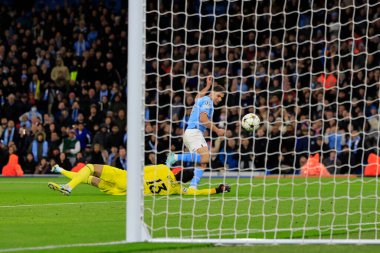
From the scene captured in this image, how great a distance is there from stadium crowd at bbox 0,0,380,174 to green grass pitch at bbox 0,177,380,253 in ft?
19.4

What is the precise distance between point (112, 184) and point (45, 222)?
173 inches

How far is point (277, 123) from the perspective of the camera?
19703mm

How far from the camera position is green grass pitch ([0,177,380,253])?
8.88 meters

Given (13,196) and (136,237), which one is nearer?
(136,237)

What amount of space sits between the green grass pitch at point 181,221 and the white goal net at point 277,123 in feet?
0.12

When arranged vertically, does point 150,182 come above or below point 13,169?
above

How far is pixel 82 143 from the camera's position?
25391 millimetres

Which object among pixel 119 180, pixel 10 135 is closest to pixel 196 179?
pixel 119 180

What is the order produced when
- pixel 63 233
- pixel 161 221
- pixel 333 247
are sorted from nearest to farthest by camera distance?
pixel 333 247, pixel 63 233, pixel 161 221

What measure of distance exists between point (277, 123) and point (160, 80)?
14.8 feet

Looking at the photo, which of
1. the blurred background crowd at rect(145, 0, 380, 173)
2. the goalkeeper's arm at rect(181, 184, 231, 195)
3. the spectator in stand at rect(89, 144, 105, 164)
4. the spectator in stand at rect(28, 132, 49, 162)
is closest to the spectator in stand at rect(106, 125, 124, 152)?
the spectator in stand at rect(89, 144, 105, 164)

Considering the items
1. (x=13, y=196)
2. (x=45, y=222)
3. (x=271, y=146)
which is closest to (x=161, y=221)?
(x=45, y=222)

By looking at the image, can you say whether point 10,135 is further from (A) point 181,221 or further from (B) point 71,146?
(A) point 181,221

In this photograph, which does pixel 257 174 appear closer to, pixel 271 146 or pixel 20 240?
pixel 271 146
